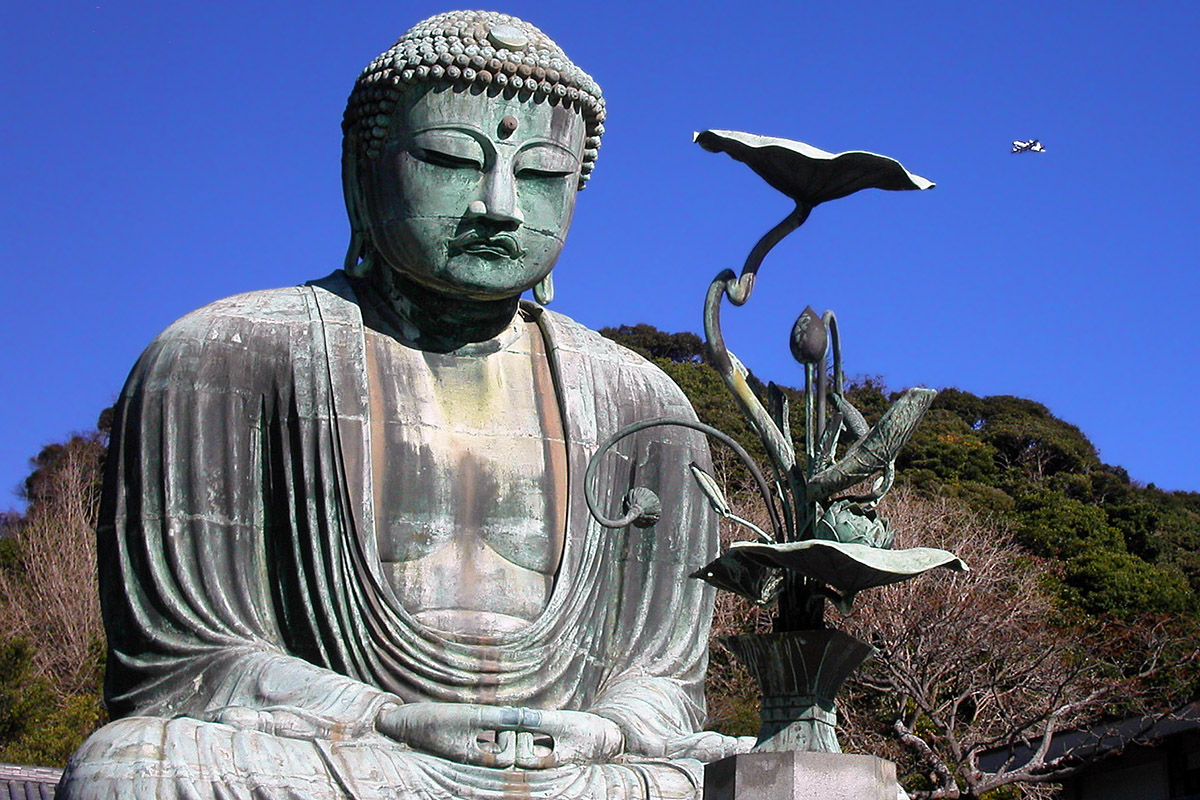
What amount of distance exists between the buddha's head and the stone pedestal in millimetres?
3857

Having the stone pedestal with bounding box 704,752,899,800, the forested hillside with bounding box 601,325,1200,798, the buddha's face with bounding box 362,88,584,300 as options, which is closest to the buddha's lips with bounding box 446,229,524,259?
the buddha's face with bounding box 362,88,584,300

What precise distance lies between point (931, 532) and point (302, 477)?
2007cm

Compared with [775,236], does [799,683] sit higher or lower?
lower

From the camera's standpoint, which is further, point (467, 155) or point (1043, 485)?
point (1043, 485)

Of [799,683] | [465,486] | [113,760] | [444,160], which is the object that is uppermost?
[444,160]

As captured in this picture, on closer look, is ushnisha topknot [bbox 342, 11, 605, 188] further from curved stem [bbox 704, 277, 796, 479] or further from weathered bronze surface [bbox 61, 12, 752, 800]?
curved stem [bbox 704, 277, 796, 479]

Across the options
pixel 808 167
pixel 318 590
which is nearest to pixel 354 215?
pixel 318 590

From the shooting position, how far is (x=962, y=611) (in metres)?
22.2

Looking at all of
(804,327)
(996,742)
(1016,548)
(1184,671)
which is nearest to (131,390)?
(804,327)

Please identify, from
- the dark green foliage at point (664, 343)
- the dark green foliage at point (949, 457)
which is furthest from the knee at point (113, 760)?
the dark green foliage at point (664, 343)

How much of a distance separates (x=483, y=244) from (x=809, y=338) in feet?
9.98

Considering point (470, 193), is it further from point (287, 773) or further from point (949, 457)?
point (949, 457)

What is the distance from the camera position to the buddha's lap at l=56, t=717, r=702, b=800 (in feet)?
21.8

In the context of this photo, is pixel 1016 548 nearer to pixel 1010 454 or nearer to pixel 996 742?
pixel 996 742
